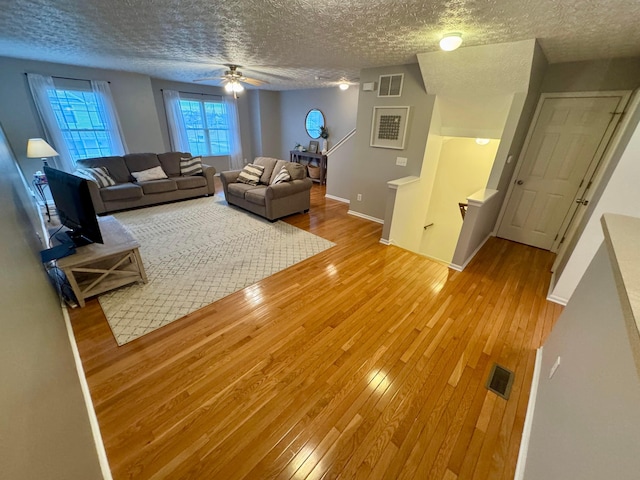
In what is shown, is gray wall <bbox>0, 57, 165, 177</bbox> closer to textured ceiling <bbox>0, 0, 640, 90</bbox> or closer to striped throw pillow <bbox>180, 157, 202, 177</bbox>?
textured ceiling <bbox>0, 0, 640, 90</bbox>

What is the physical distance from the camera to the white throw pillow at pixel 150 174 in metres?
4.39

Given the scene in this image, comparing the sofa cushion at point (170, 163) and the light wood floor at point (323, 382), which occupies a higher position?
the sofa cushion at point (170, 163)

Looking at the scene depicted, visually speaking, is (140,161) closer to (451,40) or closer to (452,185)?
(451,40)

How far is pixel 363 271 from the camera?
2.79 m

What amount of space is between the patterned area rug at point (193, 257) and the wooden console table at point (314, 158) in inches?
108

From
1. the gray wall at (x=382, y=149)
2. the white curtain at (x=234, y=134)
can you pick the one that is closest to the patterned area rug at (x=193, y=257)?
the gray wall at (x=382, y=149)

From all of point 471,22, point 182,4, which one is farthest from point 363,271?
point 182,4

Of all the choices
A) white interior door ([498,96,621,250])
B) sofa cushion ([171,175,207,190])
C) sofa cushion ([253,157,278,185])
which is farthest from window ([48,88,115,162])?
white interior door ([498,96,621,250])

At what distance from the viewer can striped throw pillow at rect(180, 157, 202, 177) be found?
4.98 metres

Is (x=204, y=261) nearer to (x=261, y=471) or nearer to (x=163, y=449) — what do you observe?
(x=163, y=449)

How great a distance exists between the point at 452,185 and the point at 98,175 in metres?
5.78

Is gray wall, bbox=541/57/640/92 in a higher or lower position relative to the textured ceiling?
lower

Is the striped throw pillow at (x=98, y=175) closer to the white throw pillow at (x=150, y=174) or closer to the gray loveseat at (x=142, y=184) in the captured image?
the gray loveseat at (x=142, y=184)

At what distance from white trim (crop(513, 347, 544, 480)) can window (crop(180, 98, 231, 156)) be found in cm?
735
